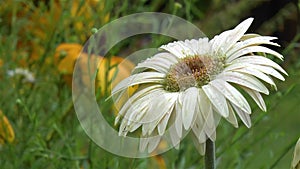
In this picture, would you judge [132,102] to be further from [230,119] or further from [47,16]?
[47,16]

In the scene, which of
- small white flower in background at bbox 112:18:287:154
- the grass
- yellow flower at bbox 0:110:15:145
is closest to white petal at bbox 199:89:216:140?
small white flower in background at bbox 112:18:287:154

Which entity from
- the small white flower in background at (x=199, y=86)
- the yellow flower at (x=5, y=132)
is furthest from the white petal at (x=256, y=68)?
the yellow flower at (x=5, y=132)

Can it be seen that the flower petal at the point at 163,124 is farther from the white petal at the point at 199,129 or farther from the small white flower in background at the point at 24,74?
the small white flower in background at the point at 24,74

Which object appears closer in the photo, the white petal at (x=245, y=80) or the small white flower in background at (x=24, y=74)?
the white petal at (x=245, y=80)

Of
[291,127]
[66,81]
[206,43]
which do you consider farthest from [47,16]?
[291,127]

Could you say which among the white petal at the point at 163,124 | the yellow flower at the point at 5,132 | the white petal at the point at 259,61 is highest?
the white petal at the point at 259,61

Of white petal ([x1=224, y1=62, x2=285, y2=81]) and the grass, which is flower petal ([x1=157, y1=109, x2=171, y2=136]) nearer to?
white petal ([x1=224, y1=62, x2=285, y2=81])
